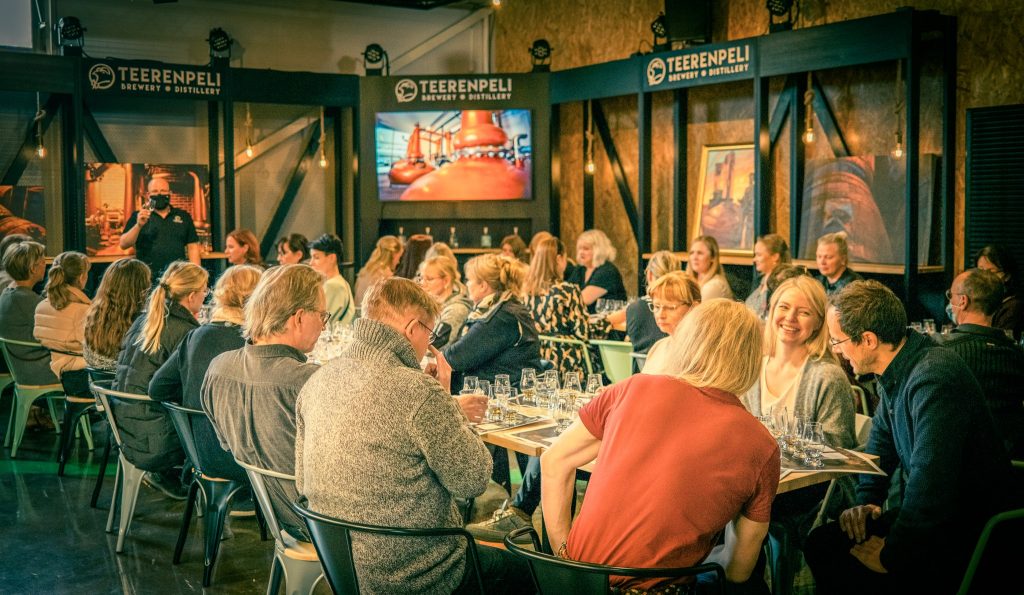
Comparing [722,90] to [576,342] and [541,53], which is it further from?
[576,342]

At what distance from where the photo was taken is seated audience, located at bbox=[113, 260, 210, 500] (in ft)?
16.8

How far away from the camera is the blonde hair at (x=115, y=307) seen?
5.75 m

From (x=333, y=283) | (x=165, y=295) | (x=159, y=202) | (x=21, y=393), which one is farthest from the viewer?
(x=159, y=202)

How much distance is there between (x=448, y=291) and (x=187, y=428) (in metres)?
2.50

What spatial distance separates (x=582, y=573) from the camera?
2.70 m

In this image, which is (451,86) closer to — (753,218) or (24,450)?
(753,218)

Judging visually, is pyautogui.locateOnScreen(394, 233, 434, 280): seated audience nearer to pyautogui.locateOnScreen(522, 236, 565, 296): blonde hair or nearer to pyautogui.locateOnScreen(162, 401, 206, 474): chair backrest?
pyautogui.locateOnScreen(522, 236, 565, 296): blonde hair

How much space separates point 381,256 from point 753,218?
12.0 feet

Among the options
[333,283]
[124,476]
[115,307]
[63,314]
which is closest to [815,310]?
[124,476]

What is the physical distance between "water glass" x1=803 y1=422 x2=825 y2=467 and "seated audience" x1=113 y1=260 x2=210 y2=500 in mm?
2977

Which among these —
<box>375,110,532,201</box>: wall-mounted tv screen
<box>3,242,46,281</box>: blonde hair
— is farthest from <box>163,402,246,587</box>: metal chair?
<box>375,110,532,201</box>: wall-mounted tv screen

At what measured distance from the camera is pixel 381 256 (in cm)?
886

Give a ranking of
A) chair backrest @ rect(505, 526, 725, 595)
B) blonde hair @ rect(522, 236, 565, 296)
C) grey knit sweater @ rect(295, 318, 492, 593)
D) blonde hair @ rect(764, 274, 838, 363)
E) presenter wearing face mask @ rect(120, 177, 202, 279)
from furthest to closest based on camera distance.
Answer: presenter wearing face mask @ rect(120, 177, 202, 279) < blonde hair @ rect(522, 236, 565, 296) < blonde hair @ rect(764, 274, 838, 363) < grey knit sweater @ rect(295, 318, 492, 593) < chair backrest @ rect(505, 526, 725, 595)

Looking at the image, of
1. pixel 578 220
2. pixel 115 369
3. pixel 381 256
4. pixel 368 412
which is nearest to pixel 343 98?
pixel 578 220
